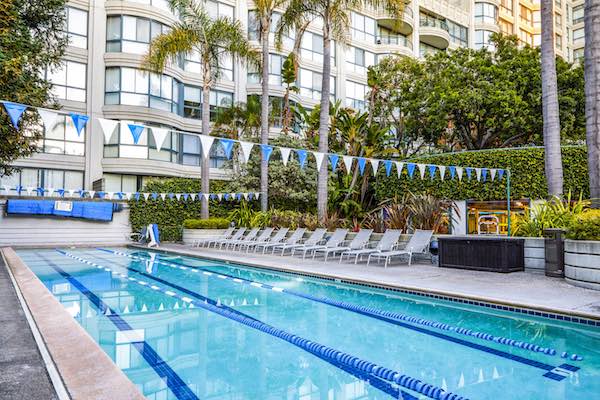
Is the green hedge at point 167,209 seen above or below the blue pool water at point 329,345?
above

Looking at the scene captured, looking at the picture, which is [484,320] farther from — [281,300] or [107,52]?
[107,52]

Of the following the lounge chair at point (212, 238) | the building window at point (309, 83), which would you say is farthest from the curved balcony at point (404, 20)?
the lounge chair at point (212, 238)

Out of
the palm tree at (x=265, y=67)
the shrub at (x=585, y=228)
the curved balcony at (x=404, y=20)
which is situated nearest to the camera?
the shrub at (x=585, y=228)

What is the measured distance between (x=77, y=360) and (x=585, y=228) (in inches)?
323

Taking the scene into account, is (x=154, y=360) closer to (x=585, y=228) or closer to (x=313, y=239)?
(x=585, y=228)

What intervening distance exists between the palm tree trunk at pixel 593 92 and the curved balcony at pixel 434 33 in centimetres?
2733

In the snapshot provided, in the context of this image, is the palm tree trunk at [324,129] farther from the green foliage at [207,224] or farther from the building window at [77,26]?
the building window at [77,26]

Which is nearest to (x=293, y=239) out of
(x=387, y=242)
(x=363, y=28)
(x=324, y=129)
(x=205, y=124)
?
(x=387, y=242)

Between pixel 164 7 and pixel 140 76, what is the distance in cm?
452

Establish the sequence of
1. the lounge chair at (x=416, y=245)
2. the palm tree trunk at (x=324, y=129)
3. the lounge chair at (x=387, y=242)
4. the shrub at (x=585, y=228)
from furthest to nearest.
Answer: the palm tree trunk at (x=324, y=129) → the lounge chair at (x=387, y=242) → the lounge chair at (x=416, y=245) → the shrub at (x=585, y=228)

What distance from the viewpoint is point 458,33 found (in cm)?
4097

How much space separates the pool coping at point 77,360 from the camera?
340 centimetres

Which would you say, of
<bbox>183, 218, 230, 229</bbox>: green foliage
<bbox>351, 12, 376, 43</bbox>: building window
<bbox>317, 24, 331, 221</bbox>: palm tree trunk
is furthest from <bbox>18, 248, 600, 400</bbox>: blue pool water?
<bbox>351, 12, 376, 43</bbox>: building window

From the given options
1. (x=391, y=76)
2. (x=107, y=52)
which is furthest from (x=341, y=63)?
(x=107, y=52)
